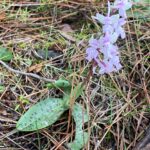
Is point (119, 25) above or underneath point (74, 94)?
above

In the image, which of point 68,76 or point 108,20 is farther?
point 68,76

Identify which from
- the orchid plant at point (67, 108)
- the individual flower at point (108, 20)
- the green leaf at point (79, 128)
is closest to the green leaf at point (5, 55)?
the orchid plant at point (67, 108)

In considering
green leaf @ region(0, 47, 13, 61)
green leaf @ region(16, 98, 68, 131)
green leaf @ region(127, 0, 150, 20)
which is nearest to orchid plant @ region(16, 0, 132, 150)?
green leaf @ region(16, 98, 68, 131)

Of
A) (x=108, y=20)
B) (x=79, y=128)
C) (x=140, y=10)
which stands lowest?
(x=79, y=128)

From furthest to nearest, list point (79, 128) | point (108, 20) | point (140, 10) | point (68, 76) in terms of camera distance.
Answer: point (140, 10)
point (68, 76)
point (79, 128)
point (108, 20)

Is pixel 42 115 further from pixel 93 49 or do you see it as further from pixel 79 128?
pixel 93 49

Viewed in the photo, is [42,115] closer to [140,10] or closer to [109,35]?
[109,35]

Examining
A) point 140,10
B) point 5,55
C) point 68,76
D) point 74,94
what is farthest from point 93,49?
point 140,10

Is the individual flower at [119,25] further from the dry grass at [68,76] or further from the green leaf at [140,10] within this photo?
the green leaf at [140,10]

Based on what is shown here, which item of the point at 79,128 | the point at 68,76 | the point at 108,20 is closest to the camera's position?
the point at 108,20
